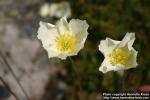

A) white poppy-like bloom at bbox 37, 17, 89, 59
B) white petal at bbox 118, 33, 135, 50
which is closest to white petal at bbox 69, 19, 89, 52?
white poppy-like bloom at bbox 37, 17, 89, 59

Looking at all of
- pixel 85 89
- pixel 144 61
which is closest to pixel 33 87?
pixel 85 89

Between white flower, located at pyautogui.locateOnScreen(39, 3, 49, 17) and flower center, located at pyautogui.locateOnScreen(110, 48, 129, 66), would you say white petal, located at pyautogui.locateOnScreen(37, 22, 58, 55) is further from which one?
white flower, located at pyautogui.locateOnScreen(39, 3, 49, 17)

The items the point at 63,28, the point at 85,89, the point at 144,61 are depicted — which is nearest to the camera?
the point at 63,28

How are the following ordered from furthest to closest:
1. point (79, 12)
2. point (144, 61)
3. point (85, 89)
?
point (79, 12), point (85, 89), point (144, 61)

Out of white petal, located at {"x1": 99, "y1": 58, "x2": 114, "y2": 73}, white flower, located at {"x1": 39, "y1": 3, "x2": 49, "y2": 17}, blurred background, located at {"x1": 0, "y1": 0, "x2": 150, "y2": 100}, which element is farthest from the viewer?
white flower, located at {"x1": 39, "y1": 3, "x2": 49, "y2": 17}

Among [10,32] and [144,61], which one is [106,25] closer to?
[144,61]

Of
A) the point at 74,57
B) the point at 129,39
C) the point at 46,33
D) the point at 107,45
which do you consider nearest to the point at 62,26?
the point at 46,33
